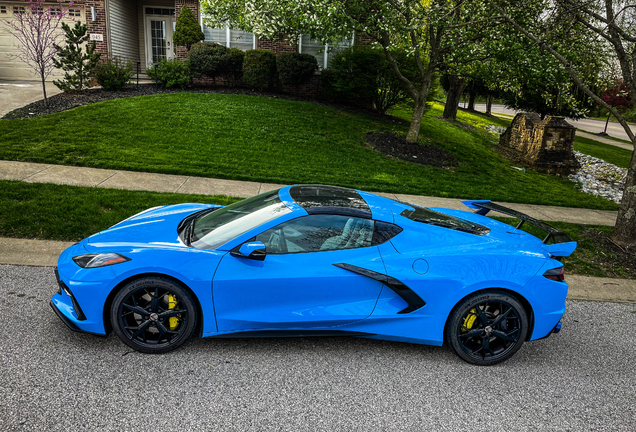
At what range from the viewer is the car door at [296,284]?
3.62m

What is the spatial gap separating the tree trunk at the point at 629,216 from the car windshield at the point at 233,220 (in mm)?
6070

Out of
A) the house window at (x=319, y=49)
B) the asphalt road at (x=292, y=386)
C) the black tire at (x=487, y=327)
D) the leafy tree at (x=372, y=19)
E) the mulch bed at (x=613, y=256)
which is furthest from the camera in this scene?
Answer: the house window at (x=319, y=49)

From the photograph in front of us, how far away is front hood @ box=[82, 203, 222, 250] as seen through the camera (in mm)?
3789

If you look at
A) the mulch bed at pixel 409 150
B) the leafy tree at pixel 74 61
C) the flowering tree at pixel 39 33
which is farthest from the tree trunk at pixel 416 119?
the leafy tree at pixel 74 61

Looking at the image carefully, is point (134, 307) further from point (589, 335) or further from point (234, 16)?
point (234, 16)

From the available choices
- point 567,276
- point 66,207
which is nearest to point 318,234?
point 567,276

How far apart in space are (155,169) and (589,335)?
7.37 metres

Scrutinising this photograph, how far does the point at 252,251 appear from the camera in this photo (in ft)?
11.6

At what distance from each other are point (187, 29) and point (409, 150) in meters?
9.49

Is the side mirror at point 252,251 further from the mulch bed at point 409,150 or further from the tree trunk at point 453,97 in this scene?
the tree trunk at point 453,97

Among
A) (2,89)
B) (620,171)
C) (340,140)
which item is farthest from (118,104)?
(620,171)

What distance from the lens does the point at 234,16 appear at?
12.7 meters

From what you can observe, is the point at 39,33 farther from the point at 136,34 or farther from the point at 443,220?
the point at 443,220

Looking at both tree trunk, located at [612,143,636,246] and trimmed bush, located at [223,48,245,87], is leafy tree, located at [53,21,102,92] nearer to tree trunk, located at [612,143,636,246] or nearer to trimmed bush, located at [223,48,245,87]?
trimmed bush, located at [223,48,245,87]
